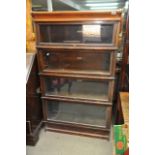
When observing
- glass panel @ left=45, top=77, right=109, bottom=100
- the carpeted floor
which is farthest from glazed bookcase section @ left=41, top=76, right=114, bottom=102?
the carpeted floor

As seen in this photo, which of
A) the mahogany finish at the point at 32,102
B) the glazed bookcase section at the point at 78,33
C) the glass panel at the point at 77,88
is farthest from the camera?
the glass panel at the point at 77,88

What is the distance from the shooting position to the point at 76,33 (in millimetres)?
1698

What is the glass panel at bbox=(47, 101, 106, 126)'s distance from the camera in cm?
196

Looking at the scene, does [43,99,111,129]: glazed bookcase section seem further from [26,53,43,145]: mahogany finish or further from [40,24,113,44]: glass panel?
[40,24,113,44]: glass panel

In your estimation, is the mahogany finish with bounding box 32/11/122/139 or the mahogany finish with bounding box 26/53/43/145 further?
the mahogany finish with bounding box 26/53/43/145

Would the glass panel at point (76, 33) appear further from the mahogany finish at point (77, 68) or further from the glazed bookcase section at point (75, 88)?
the glazed bookcase section at point (75, 88)

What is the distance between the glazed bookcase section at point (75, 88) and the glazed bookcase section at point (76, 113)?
0.10 m

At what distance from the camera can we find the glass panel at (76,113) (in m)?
1.96

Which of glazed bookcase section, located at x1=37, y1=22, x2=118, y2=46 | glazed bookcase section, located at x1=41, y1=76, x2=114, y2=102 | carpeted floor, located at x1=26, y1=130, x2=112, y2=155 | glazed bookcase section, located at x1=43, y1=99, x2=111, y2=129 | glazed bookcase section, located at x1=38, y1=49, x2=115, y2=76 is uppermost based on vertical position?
glazed bookcase section, located at x1=37, y1=22, x2=118, y2=46

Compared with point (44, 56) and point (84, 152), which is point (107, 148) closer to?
point (84, 152)

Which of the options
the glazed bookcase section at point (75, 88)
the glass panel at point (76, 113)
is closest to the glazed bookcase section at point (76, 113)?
the glass panel at point (76, 113)

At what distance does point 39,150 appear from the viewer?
179cm
